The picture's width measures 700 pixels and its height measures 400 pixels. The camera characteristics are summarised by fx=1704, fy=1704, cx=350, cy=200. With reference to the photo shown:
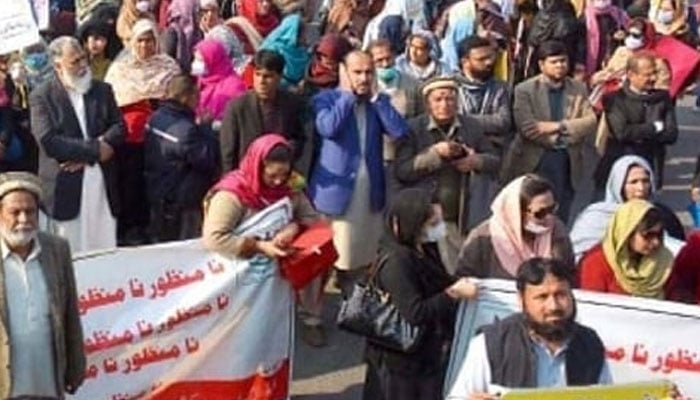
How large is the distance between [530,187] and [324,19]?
7126 millimetres

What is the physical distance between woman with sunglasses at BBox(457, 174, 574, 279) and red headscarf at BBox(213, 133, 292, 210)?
1076 mm

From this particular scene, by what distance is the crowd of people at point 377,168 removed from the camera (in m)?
6.42

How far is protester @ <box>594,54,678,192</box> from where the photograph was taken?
1038 centimetres

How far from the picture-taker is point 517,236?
7.24 m

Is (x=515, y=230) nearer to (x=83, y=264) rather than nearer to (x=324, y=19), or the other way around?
(x=83, y=264)

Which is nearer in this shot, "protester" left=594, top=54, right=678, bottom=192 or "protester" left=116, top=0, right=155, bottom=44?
"protester" left=594, top=54, right=678, bottom=192

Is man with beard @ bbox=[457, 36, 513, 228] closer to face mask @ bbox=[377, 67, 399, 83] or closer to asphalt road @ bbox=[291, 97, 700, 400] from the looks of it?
face mask @ bbox=[377, 67, 399, 83]

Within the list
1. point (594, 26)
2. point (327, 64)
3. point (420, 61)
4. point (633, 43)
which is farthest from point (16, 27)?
point (594, 26)

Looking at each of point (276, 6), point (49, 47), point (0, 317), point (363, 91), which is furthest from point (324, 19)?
point (0, 317)

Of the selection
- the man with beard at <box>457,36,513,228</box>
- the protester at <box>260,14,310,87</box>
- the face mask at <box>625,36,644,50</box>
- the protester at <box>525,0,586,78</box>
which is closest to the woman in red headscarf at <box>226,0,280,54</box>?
the protester at <box>260,14,310,87</box>

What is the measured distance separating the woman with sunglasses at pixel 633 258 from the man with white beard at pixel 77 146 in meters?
2.96

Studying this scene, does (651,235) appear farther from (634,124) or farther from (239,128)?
(634,124)

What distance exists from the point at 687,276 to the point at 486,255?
0.93 meters

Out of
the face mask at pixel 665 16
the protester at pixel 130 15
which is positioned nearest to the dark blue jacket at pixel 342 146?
the protester at pixel 130 15
